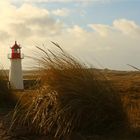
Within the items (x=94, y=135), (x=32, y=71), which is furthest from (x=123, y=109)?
(x=32, y=71)

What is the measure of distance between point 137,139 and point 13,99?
427cm

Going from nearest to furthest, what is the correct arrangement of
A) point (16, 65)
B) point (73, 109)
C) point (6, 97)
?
point (73, 109)
point (6, 97)
point (16, 65)

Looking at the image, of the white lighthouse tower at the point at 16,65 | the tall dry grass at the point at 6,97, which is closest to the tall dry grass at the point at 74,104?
the tall dry grass at the point at 6,97

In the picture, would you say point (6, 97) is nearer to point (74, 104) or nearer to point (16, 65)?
point (74, 104)

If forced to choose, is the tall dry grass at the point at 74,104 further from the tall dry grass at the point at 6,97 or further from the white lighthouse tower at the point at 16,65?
the white lighthouse tower at the point at 16,65

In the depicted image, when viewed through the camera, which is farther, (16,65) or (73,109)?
(16,65)

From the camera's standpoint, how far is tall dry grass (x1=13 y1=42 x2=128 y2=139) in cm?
741

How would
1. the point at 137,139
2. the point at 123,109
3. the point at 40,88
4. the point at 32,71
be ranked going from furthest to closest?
the point at 32,71 < the point at 40,88 < the point at 123,109 < the point at 137,139

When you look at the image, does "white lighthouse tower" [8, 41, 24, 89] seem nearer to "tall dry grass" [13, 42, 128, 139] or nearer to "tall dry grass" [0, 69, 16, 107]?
"tall dry grass" [0, 69, 16, 107]

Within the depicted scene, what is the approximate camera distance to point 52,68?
8062mm

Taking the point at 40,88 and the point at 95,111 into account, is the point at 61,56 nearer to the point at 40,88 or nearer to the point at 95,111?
the point at 40,88

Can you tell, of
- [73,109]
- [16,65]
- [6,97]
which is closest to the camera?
[73,109]

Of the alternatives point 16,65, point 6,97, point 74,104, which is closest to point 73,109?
point 74,104

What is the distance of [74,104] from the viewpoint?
7.45m
